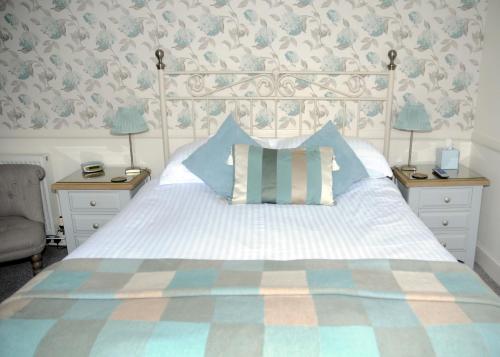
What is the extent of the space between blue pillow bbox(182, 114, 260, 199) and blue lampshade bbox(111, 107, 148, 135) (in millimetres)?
498

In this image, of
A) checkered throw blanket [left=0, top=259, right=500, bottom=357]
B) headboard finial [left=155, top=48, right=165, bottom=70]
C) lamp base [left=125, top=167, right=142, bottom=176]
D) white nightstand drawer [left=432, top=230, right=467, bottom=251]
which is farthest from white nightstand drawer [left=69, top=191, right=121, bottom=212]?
white nightstand drawer [left=432, top=230, right=467, bottom=251]

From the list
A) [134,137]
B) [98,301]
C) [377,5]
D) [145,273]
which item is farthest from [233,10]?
[98,301]

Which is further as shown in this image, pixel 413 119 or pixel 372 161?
pixel 413 119

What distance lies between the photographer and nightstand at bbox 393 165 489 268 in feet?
8.64

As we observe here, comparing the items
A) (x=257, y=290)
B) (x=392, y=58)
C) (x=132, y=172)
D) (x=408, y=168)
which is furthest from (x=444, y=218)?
(x=132, y=172)

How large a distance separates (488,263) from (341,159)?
4.19 ft

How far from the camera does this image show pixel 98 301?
136 centimetres

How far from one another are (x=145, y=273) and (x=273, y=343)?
587 millimetres

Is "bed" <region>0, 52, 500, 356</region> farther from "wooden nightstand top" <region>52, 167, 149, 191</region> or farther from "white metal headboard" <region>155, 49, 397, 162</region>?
"white metal headboard" <region>155, 49, 397, 162</region>

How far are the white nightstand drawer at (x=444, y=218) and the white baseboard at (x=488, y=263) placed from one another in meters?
0.29

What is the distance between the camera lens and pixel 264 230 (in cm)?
190

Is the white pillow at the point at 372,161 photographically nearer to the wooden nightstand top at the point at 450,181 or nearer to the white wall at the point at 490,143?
the wooden nightstand top at the point at 450,181

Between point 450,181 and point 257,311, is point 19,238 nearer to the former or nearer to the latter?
point 257,311

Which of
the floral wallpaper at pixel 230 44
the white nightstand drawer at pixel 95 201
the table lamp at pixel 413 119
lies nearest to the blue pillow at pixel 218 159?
the floral wallpaper at pixel 230 44
